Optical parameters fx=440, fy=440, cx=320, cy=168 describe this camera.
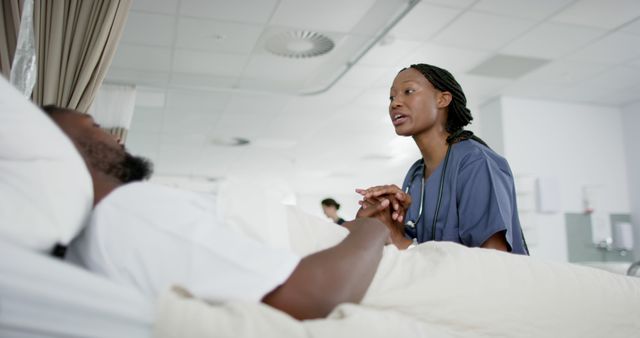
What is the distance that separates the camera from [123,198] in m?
0.75

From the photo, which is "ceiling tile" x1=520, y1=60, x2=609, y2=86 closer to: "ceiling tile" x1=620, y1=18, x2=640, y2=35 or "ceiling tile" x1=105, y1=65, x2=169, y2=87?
"ceiling tile" x1=620, y1=18, x2=640, y2=35

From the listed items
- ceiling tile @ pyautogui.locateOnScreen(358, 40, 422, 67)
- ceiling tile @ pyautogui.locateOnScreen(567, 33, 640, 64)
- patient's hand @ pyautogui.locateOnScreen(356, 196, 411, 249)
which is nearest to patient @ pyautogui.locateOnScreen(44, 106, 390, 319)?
patient's hand @ pyautogui.locateOnScreen(356, 196, 411, 249)

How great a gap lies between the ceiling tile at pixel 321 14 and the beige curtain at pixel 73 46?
1309 millimetres

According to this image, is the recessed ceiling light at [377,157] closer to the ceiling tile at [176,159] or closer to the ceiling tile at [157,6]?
the ceiling tile at [176,159]

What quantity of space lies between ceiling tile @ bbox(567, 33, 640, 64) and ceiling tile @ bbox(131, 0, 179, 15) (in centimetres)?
335

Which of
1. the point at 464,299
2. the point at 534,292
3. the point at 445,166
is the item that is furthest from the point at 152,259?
the point at 445,166

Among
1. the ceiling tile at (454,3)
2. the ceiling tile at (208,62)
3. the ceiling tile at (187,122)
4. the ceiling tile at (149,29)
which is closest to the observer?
the ceiling tile at (454,3)

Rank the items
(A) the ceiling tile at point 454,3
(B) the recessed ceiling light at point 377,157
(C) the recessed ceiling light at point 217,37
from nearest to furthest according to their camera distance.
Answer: (A) the ceiling tile at point 454,3
(C) the recessed ceiling light at point 217,37
(B) the recessed ceiling light at point 377,157

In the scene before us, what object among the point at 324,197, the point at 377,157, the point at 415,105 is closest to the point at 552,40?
the point at 415,105

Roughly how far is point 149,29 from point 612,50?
3882mm

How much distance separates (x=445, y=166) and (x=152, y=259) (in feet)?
3.41

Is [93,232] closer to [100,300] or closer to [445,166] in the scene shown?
[100,300]

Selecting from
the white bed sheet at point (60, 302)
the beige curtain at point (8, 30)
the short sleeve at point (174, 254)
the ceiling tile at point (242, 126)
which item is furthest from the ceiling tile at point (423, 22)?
the white bed sheet at point (60, 302)

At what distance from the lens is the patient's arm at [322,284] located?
75 centimetres
